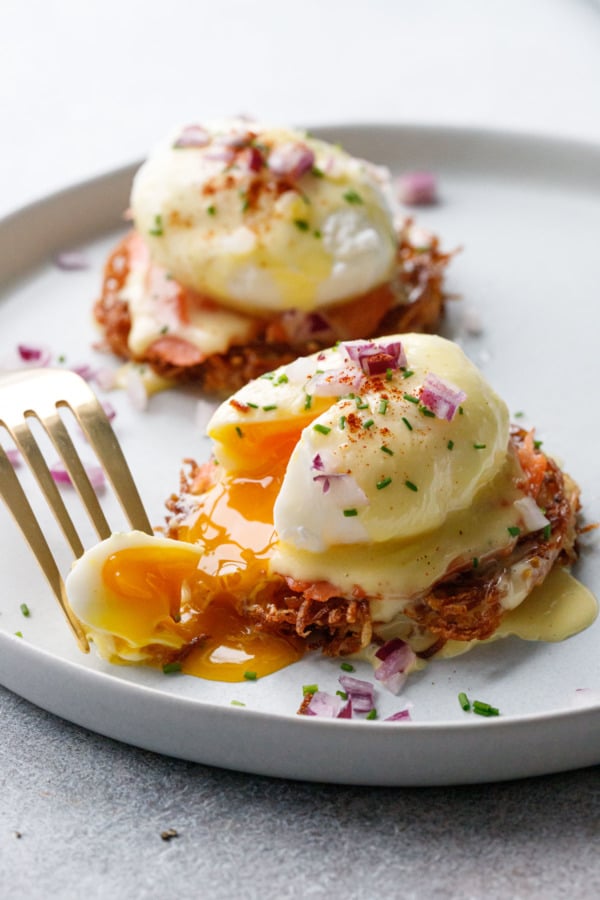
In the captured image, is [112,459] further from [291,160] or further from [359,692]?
[291,160]

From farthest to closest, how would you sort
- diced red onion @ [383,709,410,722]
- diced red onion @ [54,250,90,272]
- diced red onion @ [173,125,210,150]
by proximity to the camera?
diced red onion @ [54,250,90,272]
diced red onion @ [173,125,210,150]
diced red onion @ [383,709,410,722]

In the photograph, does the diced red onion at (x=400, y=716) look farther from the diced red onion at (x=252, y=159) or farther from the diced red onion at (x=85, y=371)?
the diced red onion at (x=252, y=159)

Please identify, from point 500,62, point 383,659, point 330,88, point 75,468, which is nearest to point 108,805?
point 383,659

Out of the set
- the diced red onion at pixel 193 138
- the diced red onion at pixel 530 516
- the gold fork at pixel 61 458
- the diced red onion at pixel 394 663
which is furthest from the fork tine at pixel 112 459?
the diced red onion at pixel 193 138

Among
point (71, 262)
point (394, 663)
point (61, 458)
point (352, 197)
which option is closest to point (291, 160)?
point (352, 197)

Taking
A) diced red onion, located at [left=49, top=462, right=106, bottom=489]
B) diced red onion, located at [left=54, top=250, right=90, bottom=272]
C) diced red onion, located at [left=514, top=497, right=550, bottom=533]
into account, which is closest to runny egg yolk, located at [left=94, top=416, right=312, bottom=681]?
diced red onion, located at [left=49, top=462, right=106, bottom=489]

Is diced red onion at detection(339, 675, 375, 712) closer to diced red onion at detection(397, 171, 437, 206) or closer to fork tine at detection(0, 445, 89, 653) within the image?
fork tine at detection(0, 445, 89, 653)

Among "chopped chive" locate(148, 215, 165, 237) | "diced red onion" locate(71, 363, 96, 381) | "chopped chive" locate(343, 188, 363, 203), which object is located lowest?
"diced red onion" locate(71, 363, 96, 381)
